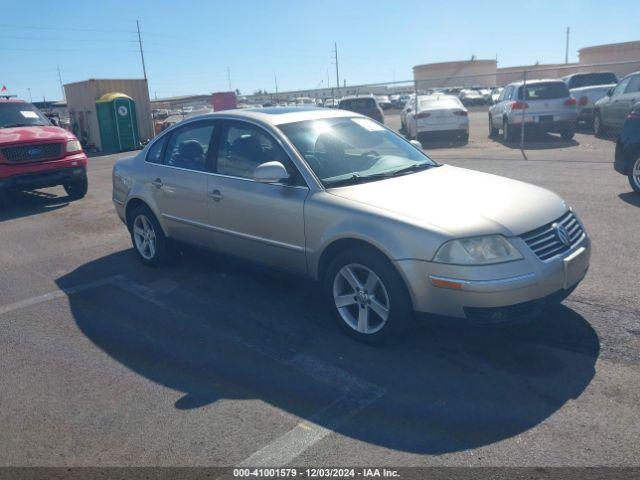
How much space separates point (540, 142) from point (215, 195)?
542 inches

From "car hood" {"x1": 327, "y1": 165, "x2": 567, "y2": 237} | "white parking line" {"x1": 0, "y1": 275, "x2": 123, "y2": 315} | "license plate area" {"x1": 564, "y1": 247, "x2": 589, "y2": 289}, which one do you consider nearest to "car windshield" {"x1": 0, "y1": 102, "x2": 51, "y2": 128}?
"white parking line" {"x1": 0, "y1": 275, "x2": 123, "y2": 315}

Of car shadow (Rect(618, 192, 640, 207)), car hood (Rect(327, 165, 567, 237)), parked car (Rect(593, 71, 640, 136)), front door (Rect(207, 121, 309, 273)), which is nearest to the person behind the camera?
car hood (Rect(327, 165, 567, 237))

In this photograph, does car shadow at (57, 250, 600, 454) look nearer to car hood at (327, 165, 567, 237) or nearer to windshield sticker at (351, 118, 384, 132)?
car hood at (327, 165, 567, 237)

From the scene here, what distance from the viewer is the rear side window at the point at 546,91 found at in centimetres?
1623

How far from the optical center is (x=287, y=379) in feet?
13.0

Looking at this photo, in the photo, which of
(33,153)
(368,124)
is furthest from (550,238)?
(33,153)

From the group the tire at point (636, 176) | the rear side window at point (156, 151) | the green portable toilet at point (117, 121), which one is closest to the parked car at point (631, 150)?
the tire at point (636, 176)

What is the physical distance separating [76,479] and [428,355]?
7.68ft

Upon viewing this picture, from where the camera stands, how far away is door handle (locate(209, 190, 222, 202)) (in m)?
5.40

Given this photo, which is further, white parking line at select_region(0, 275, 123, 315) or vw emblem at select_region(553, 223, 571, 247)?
white parking line at select_region(0, 275, 123, 315)

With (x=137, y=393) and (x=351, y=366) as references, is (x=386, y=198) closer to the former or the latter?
(x=351, y=366)

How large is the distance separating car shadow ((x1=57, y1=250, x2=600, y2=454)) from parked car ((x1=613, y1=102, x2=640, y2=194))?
457cm

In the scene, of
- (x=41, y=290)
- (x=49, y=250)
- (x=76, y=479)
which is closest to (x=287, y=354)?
(x=76, y=479)

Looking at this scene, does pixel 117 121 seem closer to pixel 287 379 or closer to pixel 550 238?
pixel 287 379
